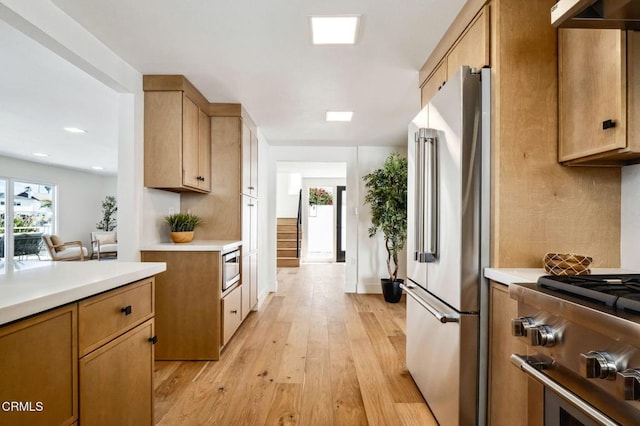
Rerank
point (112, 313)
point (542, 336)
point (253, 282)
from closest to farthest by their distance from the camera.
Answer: point (542, 336), point (112, 313), point (253, 282)

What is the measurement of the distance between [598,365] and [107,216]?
1095cm

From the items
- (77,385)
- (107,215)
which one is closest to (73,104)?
(77,385)

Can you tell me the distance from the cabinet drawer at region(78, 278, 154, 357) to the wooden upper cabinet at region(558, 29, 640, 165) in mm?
1917

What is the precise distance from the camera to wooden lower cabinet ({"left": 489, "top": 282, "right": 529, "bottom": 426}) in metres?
1.22

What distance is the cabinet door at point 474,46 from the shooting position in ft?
4.98

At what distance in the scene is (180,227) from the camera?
9.50 feet

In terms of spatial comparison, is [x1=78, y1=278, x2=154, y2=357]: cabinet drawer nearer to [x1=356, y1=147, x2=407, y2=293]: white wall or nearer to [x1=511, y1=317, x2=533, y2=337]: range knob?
[x1=511, y1=317, x2=533, y2=337]: range knob

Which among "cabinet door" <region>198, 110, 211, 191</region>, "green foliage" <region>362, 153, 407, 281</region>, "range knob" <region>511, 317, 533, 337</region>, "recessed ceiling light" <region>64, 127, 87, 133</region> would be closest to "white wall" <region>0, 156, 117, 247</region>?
"recessed ceiling light" <region>64, 127, 87, 133</region>

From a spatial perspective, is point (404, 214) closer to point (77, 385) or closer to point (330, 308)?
point (330, 308)

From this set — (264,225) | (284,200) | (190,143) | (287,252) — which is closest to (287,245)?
(287,252)

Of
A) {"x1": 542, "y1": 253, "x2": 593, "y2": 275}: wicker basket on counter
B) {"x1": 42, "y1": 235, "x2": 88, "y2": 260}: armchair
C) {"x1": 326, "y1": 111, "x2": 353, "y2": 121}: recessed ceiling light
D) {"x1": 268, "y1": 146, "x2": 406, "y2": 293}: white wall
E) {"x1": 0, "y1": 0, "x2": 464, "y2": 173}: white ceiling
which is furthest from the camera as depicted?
{"x1": 42, "y1": 235, "x2": 88, "y2": 260}: armchair

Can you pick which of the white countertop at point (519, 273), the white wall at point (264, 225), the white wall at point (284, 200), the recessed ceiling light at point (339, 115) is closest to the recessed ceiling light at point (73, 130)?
the white wall at point (264, 225)

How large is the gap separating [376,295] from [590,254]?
12.1 ft

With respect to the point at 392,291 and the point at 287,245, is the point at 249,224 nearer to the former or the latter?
the point at 392,291
